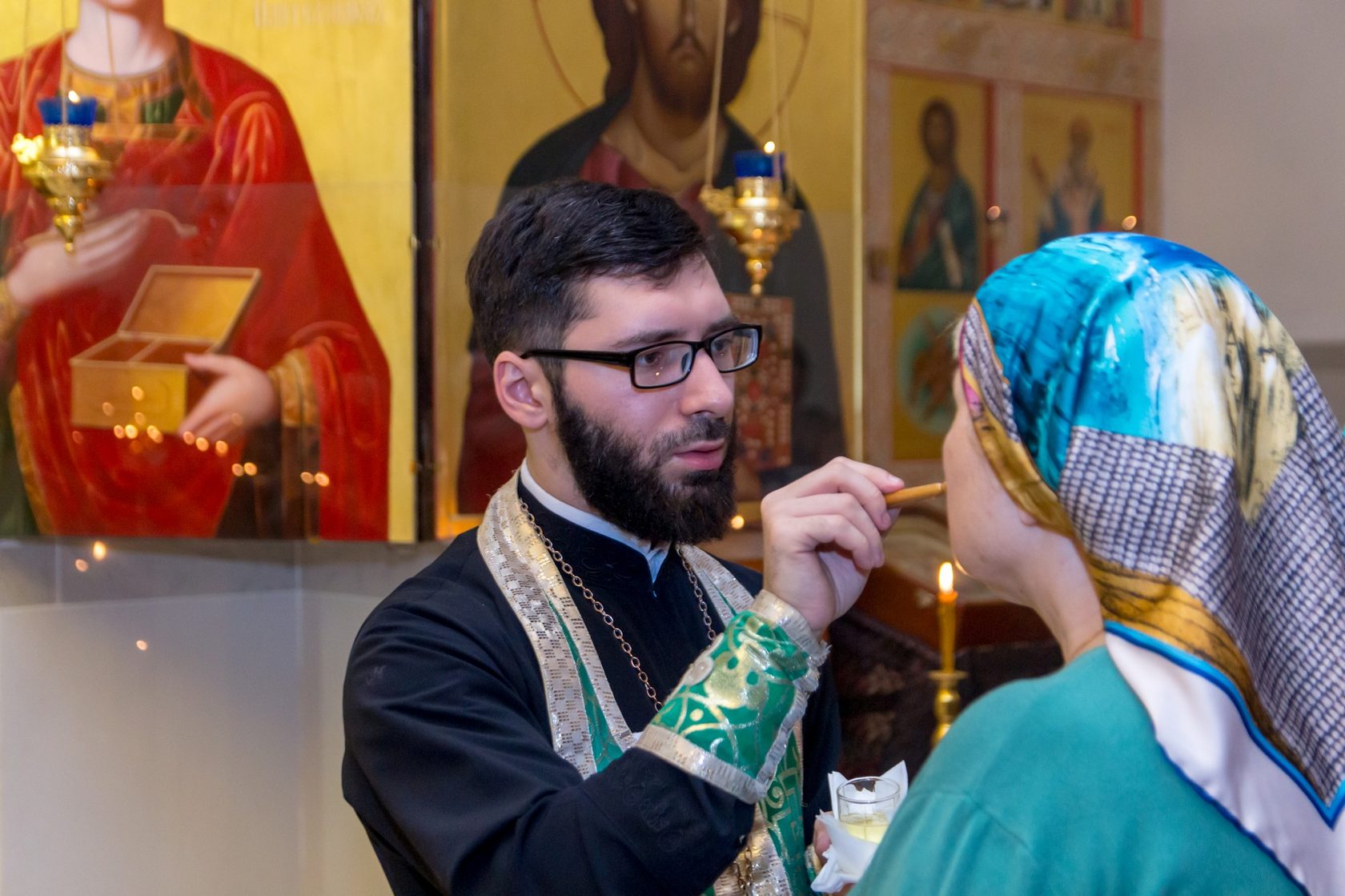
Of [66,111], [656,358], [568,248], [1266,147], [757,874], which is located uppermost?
[1266,147]

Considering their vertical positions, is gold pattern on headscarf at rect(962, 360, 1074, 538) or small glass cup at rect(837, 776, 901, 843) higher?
gold pattern on headscarf at rect(962, 360, 1074, 538)

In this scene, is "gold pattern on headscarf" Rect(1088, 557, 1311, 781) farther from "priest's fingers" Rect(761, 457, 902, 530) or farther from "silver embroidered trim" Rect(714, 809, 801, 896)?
"silver embroidered trim" Rect(714, 809, 801, 896)

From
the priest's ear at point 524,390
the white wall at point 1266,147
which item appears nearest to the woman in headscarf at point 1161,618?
the priest's ear at point 524,390

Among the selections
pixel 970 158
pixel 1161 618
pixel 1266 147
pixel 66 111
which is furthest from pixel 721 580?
pixel 1266 147

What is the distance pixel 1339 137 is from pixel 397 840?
4.97 metres

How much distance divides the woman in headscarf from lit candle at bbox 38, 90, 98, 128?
124 inches

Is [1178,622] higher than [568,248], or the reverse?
[568,248]

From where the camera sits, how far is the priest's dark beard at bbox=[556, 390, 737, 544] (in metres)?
2.16

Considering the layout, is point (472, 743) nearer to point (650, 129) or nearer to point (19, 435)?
point (19, 435)

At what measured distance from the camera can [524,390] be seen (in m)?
2.26

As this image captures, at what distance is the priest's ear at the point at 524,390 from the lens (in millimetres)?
2236

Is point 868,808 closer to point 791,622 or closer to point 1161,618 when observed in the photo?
point 791,622

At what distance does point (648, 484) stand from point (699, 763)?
57cm

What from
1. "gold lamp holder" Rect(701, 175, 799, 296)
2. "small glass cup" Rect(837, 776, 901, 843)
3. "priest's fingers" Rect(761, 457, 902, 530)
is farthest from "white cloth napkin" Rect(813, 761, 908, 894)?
"gold lamp holder" Rect(701, 175, 799, 296)
